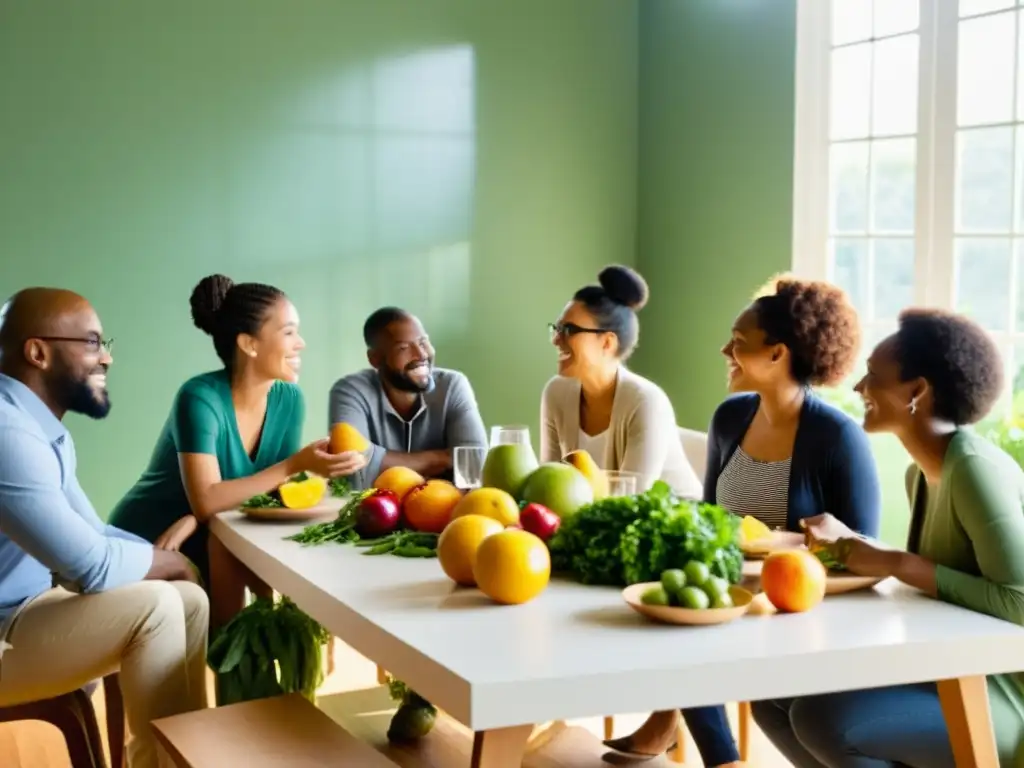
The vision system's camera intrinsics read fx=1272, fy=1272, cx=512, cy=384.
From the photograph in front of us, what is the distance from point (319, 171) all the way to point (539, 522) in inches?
112

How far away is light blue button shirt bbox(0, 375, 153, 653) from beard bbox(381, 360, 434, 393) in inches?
40.0

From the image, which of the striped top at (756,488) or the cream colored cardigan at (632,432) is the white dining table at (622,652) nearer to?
the striped top at (756,488)

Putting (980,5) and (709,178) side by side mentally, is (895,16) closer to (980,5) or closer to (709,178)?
(980,5)

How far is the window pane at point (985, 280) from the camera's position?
3.83 m

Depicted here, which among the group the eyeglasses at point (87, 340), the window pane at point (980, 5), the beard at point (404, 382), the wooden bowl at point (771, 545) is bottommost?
the wooden bowl at point (771, 545)

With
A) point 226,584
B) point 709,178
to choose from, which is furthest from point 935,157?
point 226,584

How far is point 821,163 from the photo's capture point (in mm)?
4449

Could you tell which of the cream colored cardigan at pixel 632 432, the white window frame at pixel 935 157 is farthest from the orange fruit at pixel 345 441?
the white window frame at pixel 935 157

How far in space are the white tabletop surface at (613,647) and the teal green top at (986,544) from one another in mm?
47

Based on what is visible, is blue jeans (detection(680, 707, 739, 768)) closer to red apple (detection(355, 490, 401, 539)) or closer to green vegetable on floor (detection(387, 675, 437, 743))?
green vegetable on floor (detection(387, 675, 437, 743))

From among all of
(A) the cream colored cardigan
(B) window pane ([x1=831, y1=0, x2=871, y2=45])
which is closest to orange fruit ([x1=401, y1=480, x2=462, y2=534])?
(A) the cream colored cardigan

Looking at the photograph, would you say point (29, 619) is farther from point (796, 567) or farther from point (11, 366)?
point (796, 567)

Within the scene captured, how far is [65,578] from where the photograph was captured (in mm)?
2426

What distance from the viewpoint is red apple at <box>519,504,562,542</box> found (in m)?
2.23
